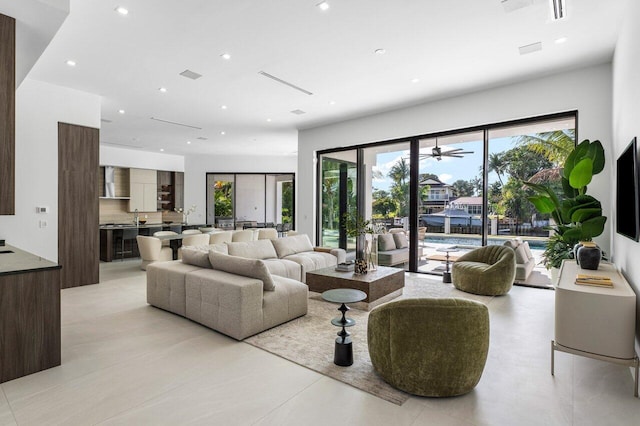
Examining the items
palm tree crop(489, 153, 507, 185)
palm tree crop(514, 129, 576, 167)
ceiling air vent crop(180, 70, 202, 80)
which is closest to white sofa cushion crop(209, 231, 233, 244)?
ceiling air vent crop(180, 70, 202, 80)

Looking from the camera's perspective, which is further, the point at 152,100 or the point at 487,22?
the point at 152,100

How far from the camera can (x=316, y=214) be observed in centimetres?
880

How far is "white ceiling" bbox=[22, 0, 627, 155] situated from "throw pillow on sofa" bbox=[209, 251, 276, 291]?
8.78ft

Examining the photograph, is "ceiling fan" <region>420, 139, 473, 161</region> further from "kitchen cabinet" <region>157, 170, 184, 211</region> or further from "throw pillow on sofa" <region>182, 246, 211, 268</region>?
"kitchen cabinet" <region>157, 170, 184, 211</region>

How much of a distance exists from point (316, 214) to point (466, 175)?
12.4ft

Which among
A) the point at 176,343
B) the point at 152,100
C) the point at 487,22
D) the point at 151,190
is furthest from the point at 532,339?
the point at 151,190

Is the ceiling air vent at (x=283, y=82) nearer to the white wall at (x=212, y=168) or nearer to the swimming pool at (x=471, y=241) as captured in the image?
the swimming pool at (x=471, y=241)

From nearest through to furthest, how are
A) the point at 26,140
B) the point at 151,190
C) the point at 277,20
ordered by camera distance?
the point at 277,20 → the point at 26,140 → the point at 151,190

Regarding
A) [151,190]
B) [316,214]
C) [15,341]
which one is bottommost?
[15,341]

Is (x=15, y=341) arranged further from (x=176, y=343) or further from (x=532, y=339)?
(x=532, y=339)

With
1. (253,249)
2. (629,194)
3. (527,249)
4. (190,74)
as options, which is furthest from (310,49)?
(527,249)

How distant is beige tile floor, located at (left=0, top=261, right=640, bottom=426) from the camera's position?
225cm

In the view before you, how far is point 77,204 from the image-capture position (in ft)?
18.9

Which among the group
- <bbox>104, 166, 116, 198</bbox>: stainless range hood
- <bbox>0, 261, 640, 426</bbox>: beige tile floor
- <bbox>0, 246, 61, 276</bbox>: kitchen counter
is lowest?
<bbox>0, 261, 640, 426</bbox>: beige tile floor
